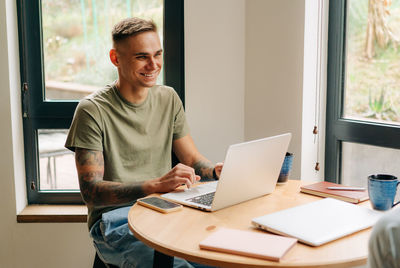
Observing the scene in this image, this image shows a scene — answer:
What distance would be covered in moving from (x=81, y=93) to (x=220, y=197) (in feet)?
4.56

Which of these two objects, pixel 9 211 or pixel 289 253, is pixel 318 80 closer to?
pixel 289 253

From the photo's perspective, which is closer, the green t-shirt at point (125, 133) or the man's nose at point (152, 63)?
Answer: the green t-shirt at point (125, 133)

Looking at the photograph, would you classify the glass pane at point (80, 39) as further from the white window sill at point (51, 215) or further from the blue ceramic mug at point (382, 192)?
the blue ceramic mug at point (382, 192)

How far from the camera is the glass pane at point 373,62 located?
214cm

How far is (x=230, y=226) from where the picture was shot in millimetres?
1376

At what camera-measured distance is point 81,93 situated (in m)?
2.63

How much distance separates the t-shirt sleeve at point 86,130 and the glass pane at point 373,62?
1.19 m

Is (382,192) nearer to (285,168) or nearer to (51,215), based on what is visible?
(285,168)

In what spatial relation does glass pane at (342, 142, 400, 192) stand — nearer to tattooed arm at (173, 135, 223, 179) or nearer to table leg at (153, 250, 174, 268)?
tattooed arm at (173, 135, 223, 179)

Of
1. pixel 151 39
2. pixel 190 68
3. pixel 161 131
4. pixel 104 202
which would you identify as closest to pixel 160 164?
pixel 161 131

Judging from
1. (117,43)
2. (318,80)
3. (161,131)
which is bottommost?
(161,131)

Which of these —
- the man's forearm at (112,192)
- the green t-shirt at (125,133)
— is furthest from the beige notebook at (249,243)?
the green t-shirt at (125,133)

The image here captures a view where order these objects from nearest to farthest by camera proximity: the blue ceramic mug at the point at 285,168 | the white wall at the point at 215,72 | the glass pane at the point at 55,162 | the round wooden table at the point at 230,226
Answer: the round wooden table at the point at 230,226 < the blue ceramic mug at the point at 285,168 < the white wall at the point at 215,72 < the glass pane at the point at 55,162


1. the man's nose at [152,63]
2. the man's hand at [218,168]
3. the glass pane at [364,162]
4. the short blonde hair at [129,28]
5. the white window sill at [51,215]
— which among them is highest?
the short blonde hair at [129,28]
